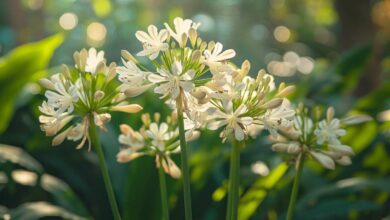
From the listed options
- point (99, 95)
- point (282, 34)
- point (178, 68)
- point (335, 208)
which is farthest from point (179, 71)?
point (282, 34)

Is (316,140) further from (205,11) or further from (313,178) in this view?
(205,11)

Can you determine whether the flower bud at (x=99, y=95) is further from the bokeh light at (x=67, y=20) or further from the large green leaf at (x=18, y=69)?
the bokeh light at (x=67, y=20)

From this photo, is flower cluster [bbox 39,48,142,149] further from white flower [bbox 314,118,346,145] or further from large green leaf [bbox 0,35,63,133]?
large green leaf [bbox 0,35,63,133]

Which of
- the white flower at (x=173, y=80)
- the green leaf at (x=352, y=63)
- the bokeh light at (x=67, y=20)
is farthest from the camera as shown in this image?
the bokeh light at (x=67, y=20)

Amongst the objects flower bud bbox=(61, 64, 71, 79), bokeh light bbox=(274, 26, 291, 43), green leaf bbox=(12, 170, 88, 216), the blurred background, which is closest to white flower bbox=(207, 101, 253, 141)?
flower bud bbox=(61, 64, 71, 79)

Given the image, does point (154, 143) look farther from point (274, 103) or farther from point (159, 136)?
point (274, 103)

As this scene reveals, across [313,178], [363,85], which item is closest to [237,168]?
[313,178]

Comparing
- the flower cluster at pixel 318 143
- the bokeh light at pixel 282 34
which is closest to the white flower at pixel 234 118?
the flower cluster at pixel 318 143
